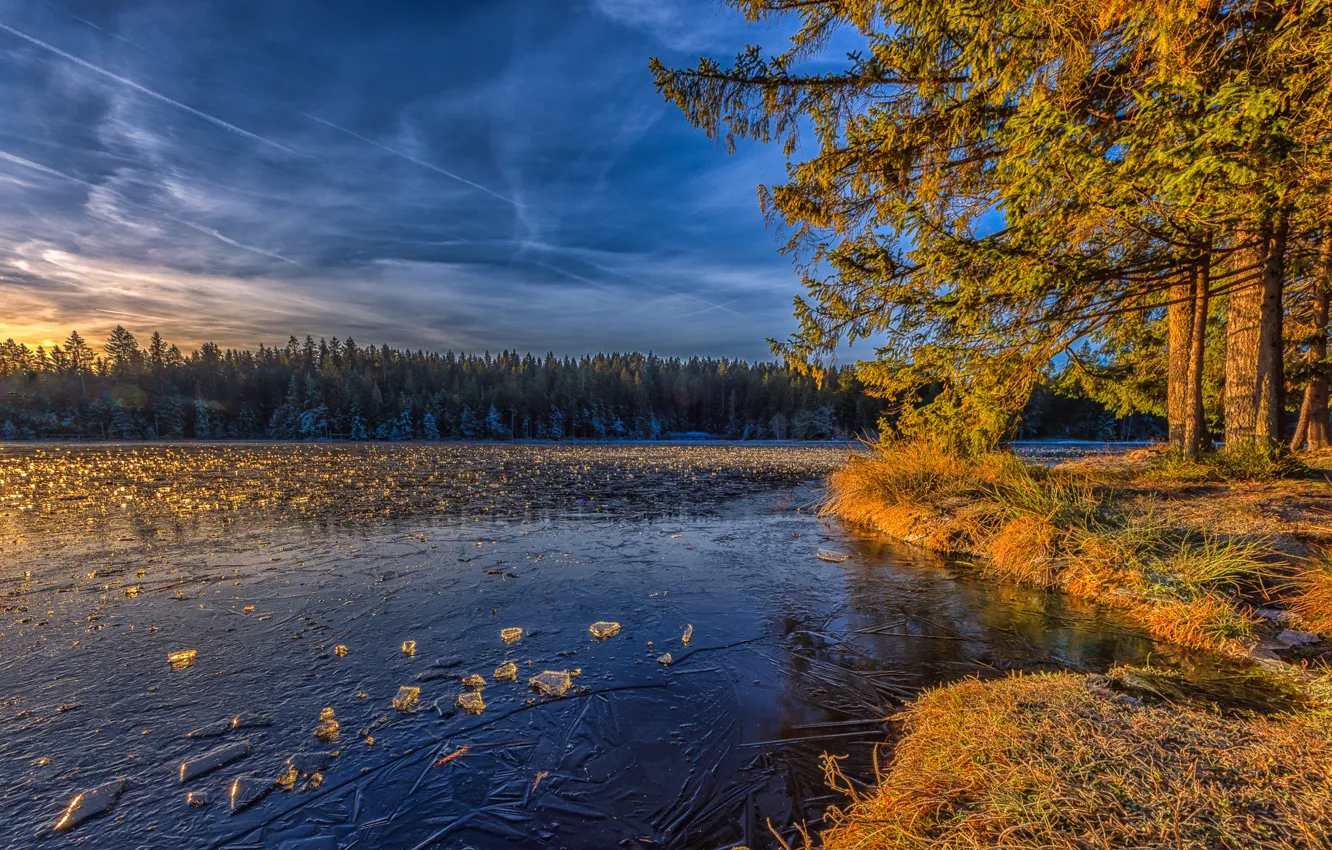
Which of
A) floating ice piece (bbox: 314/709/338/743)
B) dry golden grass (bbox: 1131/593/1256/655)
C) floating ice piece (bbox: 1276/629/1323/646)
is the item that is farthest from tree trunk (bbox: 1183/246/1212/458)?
floating ice piece (bbox: 314/709/338/743)

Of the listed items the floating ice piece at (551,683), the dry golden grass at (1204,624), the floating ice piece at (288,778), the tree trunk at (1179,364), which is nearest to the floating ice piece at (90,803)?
the floating ice piece at (288,778)

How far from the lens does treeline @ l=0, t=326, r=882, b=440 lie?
248ft

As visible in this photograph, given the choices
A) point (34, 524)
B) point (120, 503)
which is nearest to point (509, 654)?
point (34, 524)

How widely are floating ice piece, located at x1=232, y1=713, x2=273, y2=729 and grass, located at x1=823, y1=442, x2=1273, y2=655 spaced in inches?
A: 302

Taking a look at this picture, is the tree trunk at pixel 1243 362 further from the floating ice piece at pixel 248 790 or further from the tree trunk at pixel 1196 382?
the floating ice piece at pixel 248 790

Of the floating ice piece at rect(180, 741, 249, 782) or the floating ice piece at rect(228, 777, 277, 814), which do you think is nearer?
the floating ice piece at rect(228, 777, 277, 814)

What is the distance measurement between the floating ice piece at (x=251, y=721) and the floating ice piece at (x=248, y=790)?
1.91ft

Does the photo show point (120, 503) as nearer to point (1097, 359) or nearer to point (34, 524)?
point (34, 524)

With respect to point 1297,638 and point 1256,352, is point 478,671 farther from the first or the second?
point 1256,352

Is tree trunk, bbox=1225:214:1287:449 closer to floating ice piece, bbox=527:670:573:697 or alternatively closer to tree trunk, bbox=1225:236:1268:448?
tree trunk, bbox=1225:236:1268:448

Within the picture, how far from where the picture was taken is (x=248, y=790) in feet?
9.51

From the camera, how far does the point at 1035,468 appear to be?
9.95 meters

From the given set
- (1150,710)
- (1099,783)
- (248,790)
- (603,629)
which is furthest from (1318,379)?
(248,790)

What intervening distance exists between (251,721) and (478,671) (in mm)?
1533
